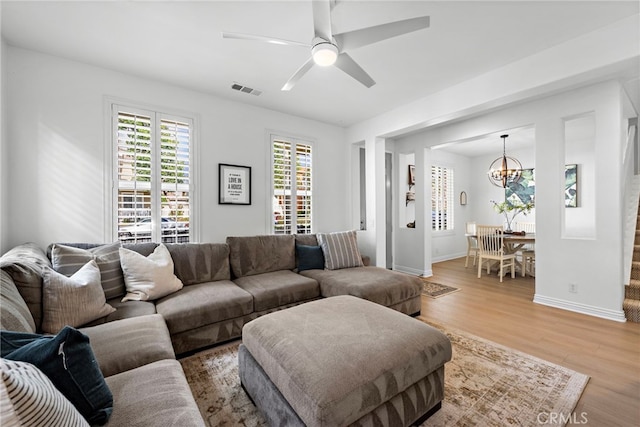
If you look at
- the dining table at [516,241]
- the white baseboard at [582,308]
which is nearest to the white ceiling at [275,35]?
the white baseboard at [582,308]

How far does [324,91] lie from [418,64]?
1.14 m

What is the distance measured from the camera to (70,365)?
0.90 metres

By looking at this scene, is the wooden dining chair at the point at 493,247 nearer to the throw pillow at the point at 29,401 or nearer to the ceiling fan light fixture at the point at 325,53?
the ceiling fan light fixture at the point at 325,53

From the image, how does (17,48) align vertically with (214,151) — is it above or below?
above

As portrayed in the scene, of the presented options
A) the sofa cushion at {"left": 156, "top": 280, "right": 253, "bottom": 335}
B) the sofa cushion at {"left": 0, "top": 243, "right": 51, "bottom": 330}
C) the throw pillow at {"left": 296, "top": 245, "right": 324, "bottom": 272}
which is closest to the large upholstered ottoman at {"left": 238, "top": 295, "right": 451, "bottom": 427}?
the sofa cushion at {"left": 156, "top": 280, "right": 253, "bottom": 335}

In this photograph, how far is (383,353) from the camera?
1.37 m

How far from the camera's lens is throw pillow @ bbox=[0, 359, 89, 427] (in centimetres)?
52

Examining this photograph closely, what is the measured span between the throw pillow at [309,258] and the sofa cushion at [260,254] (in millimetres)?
132

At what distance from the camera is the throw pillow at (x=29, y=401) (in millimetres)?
522

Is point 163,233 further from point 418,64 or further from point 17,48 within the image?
point 418,64

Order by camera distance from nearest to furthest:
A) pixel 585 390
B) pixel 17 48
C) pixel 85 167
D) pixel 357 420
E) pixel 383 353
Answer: pixel 357 420
pixel 383 353
pixel 585 390
pixel 17 48
pixel 85 167

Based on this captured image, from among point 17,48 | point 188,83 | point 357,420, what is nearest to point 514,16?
point 357,420

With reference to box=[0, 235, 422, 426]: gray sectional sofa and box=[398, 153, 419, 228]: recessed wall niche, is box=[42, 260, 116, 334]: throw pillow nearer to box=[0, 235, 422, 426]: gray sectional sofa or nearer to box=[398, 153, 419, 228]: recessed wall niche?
box=[0, 235, 422, 426]: gray sectional sofa

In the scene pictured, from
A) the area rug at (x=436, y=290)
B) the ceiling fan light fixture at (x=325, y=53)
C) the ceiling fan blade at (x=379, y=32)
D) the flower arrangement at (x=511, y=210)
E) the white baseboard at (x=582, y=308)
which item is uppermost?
the ceiling fan blade at (x=379, y=32)
